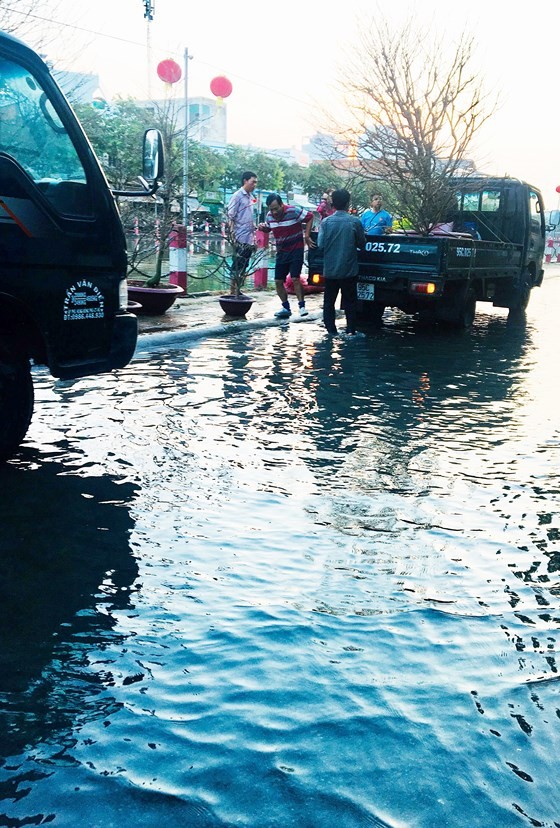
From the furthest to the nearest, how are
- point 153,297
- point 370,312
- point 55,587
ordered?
point 370,312 → point 153,297 → point 55,587

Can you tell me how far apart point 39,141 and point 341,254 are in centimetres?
717

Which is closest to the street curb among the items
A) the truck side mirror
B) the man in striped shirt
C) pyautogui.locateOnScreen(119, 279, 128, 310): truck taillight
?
the man in striped shirt

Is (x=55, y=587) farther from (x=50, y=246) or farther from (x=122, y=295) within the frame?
(x=122, y=295)

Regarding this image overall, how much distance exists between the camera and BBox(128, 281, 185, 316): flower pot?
40.6ft

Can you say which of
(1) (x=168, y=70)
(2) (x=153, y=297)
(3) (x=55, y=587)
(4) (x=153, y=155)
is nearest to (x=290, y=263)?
(2) (x=153, y=297)

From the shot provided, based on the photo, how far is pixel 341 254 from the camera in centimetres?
1189

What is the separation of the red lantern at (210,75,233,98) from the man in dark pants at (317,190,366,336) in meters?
14.2

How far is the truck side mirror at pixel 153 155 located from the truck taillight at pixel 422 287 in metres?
6.51

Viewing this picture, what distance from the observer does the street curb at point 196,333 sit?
1061 centimetres

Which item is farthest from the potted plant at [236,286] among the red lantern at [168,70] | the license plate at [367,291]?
the red lantern at [168,70]

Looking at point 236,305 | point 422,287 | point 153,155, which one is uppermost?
point 153,155

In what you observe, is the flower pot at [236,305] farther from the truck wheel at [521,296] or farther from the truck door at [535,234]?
the truck door at [535,234]

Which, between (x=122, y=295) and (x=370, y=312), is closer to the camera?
(x=122, y=295)

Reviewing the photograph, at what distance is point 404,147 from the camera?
59.0ft
